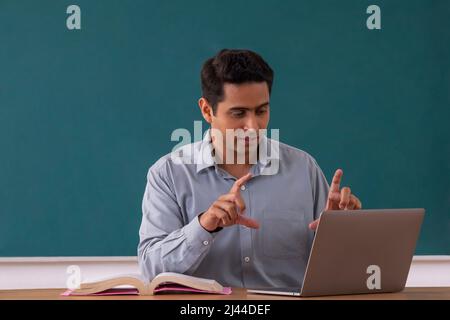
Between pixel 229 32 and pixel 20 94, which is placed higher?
pixel 229 32

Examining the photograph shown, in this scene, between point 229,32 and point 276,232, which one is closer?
point 276,232

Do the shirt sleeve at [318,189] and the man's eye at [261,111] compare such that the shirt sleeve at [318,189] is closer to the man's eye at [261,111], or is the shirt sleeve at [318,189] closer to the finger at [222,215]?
the man's eye at [261,111]

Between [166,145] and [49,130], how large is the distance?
1.76 feet

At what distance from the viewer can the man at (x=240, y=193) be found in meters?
2.28

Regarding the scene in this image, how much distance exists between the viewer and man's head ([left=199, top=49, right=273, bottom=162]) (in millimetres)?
2301

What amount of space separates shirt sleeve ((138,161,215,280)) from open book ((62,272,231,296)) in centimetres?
24

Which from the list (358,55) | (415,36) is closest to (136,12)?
(358,55)

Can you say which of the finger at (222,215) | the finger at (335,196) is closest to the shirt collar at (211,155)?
the finger at (335,196)

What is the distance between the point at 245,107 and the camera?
2.30 metres

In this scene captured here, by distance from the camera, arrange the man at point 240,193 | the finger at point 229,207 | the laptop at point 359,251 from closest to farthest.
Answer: the laptop at point 359,251 → the finger at point 229,207 → the man at point 240,193

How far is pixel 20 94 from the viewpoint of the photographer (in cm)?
339

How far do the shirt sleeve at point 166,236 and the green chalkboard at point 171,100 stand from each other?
105 centimetres

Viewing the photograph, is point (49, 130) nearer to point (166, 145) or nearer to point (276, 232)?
point (166, 145)

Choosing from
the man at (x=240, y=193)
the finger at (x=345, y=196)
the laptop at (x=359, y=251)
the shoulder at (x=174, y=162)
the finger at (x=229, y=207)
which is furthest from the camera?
the shoulder at (x=174, y=162)
